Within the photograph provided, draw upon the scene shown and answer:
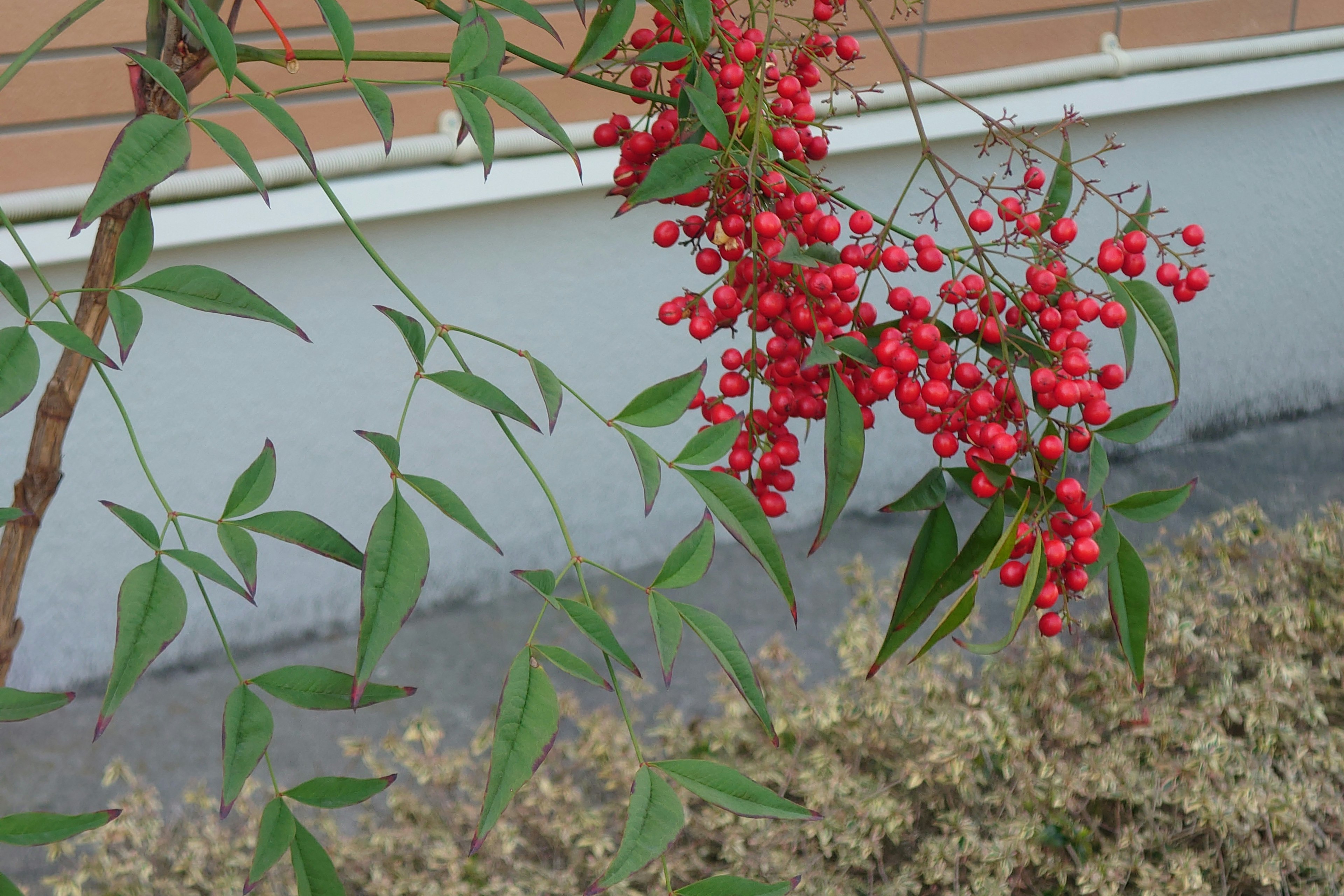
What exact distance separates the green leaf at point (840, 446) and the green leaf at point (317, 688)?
0.21 metres

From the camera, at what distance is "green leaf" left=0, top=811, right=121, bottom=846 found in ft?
1.53

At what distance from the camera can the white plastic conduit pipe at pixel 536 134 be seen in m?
1.96

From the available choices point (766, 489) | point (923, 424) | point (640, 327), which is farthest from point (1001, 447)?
point (640, 327)

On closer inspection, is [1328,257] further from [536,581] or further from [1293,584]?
[536,581]

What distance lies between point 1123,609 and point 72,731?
6.87 ft

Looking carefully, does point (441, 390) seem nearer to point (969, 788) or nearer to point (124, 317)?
point (969, 788)

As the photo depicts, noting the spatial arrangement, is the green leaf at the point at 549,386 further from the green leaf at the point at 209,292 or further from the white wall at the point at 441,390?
the white wall at the point at 441,390

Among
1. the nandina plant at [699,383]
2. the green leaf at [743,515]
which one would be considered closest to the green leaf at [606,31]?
the nandina plant at [699,383]

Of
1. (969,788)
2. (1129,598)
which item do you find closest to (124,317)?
(1129,598)

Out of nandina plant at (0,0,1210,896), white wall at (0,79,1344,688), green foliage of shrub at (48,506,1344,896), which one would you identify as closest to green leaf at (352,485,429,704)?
nandina plant at (0,0,1210,896)

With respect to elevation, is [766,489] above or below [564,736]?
above

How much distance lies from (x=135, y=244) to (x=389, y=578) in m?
0.20

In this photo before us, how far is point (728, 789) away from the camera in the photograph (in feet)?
1.60

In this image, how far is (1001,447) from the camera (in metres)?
0.53
